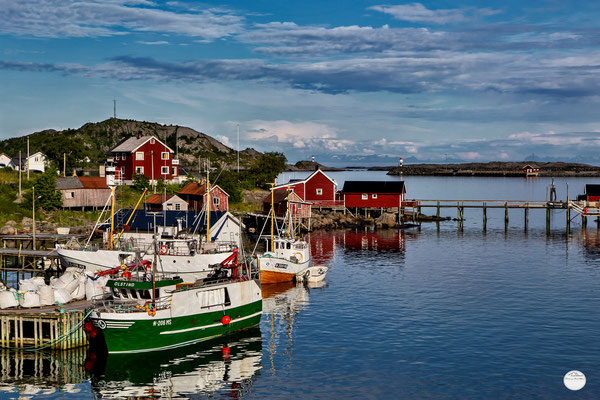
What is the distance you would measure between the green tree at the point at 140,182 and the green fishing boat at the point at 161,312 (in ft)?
254

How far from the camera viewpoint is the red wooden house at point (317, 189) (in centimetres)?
11756

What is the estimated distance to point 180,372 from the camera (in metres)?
37.9

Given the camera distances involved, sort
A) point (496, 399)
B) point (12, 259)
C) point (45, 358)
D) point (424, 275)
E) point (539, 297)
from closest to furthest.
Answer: point (496, 399), point (45, 358), point (539, 297), point (424, 275), point (12, 259)

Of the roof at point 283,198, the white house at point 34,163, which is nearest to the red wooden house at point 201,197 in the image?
the roof at point 283,198

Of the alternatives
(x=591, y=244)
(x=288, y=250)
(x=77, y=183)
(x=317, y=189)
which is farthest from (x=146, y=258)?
(x=591, y=244)

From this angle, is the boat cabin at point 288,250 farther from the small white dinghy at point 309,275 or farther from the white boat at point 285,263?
the small white dinghy at point 309,275

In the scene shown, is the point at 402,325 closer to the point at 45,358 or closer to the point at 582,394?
the point at 582,394

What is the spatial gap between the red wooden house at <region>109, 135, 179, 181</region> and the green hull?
→ 292 feet

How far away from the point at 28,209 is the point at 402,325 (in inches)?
2783

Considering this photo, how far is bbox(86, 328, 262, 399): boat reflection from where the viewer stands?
35281mm

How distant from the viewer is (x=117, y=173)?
4850 inches

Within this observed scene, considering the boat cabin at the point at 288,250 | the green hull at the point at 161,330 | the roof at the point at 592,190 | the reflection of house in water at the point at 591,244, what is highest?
the roof at the point at 592,190

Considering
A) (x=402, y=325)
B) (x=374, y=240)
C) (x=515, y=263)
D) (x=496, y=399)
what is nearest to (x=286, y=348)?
(x=402, y=325)

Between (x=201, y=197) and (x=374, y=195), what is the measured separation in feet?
111
